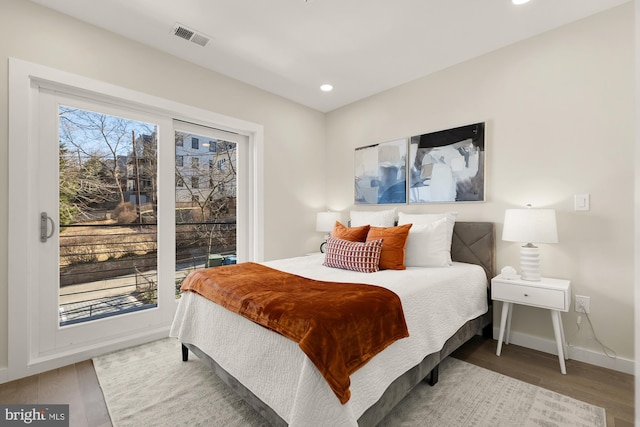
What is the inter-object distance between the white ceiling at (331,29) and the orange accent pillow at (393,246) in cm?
166

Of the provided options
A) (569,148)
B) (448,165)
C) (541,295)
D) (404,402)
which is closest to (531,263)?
(541,295)

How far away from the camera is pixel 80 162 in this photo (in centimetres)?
239

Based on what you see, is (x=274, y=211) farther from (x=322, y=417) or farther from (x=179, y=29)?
(x=322, y=417)

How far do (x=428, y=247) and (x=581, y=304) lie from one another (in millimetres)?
1197

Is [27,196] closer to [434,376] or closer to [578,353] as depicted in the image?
[434,376]

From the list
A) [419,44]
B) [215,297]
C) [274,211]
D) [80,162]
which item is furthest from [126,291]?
[419,44]

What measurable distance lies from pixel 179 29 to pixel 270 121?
4.51 ft

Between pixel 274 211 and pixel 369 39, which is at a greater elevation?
pixel 369 39

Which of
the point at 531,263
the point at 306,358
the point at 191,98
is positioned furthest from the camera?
the point at 191,98

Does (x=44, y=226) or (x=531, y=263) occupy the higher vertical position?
(x=44, y=226)

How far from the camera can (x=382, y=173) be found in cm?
355

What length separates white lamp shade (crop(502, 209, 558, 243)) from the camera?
7.07 feet

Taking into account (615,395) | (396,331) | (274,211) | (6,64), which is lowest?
(615,395)

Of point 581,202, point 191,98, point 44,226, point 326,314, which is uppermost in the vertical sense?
point 191,98
